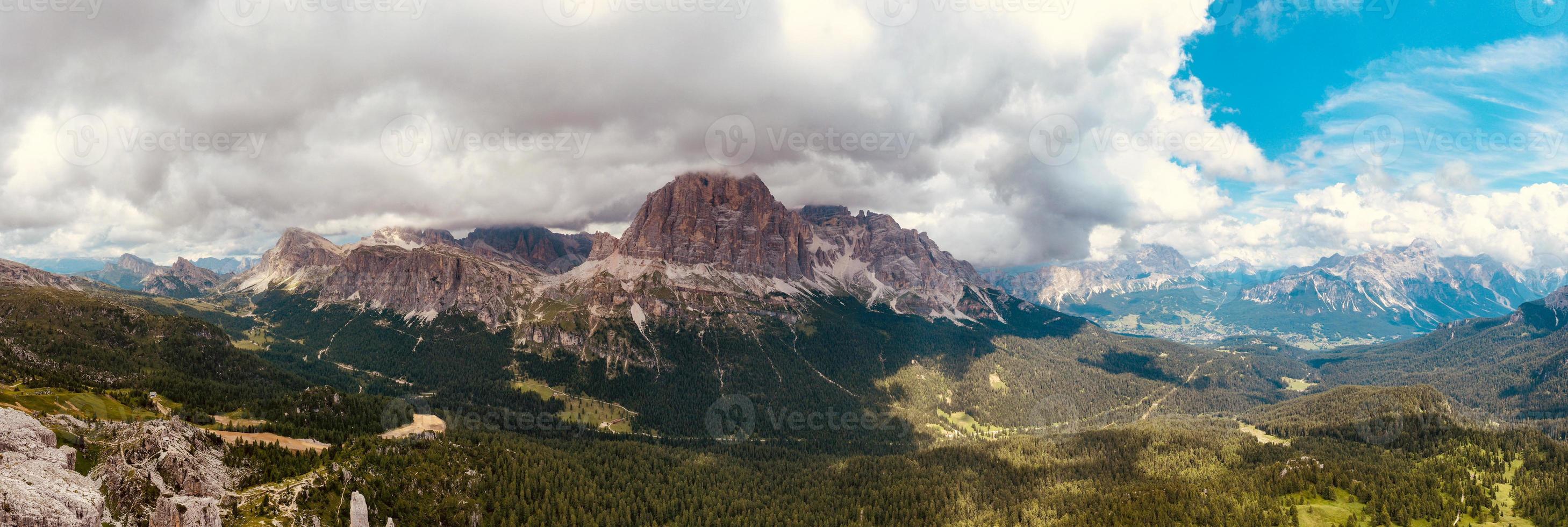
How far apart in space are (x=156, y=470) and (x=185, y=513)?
11248mm

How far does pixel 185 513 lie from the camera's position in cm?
7656

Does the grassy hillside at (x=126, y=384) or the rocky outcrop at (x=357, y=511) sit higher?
the grassy hillside at (x=126, y=384)

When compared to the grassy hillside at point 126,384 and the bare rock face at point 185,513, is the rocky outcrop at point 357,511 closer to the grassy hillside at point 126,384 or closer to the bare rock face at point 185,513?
the bare rock face at point 185,513

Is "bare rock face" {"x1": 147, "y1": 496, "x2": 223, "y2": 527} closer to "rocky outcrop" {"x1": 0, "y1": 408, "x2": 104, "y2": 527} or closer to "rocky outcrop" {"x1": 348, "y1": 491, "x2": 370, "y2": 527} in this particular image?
"rocky outcrop" {"x1": 0, "y1": 408, "x2": 104, "y2": 527}

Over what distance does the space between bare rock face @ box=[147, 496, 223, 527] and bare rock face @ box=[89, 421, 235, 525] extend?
Result: 0.66ft

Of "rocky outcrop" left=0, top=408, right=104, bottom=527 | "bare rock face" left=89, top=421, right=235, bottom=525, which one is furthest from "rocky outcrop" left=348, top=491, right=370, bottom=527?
"rocky outcrop" left=0, top=408, right=104, bottom=527

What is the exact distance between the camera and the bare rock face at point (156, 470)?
250 feet

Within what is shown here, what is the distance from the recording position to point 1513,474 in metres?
144

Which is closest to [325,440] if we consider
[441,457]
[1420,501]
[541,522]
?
[441,457]

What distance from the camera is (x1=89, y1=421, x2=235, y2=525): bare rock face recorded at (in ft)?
250

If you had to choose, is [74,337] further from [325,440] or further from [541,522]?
[541,522]

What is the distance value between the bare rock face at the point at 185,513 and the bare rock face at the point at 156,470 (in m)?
0.20

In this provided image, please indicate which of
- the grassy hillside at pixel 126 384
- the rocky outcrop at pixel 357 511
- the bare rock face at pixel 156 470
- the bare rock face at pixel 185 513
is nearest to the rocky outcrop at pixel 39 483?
the bare rock face at pixel 156 470

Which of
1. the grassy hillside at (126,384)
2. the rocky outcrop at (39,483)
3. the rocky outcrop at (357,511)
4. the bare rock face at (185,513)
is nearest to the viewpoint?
the rocky outcrop at (39,483)
